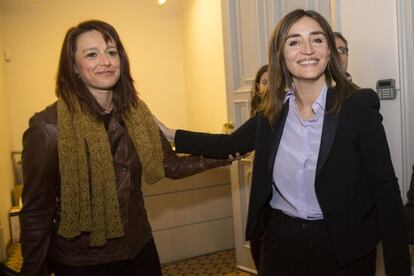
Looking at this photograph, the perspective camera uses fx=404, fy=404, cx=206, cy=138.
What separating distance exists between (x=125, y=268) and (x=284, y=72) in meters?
1.01

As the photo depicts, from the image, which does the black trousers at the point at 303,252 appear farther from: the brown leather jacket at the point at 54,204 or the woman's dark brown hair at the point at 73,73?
the woman's dark brown hair at the point at 73,73

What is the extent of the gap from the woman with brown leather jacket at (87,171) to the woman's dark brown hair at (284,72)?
1.83 feet

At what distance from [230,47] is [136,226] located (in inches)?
72.8

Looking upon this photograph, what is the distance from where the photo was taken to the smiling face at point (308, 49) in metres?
1.42

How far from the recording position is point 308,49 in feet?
4.65

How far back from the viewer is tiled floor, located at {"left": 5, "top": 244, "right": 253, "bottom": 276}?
349 cm

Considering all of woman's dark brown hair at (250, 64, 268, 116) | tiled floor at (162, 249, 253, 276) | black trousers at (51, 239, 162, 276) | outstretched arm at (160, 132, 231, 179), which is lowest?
tiled floor at (162, 249, 253, 276)

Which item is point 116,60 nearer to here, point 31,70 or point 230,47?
point 230,47

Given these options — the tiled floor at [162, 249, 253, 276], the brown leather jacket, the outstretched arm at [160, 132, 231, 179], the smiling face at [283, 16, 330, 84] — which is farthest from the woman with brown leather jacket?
the tiled floor at [162, 249, 253, 276]

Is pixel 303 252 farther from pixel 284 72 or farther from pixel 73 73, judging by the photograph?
pixel 73 73

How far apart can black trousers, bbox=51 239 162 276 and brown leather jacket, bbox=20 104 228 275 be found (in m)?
0.03

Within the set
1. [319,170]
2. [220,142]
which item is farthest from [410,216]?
[220,142]

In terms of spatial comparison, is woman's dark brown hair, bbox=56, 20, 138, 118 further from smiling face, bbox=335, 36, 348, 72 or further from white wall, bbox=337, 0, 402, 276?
white wall, bbox=337, 0, 402, 276

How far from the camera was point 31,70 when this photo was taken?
5422mm
